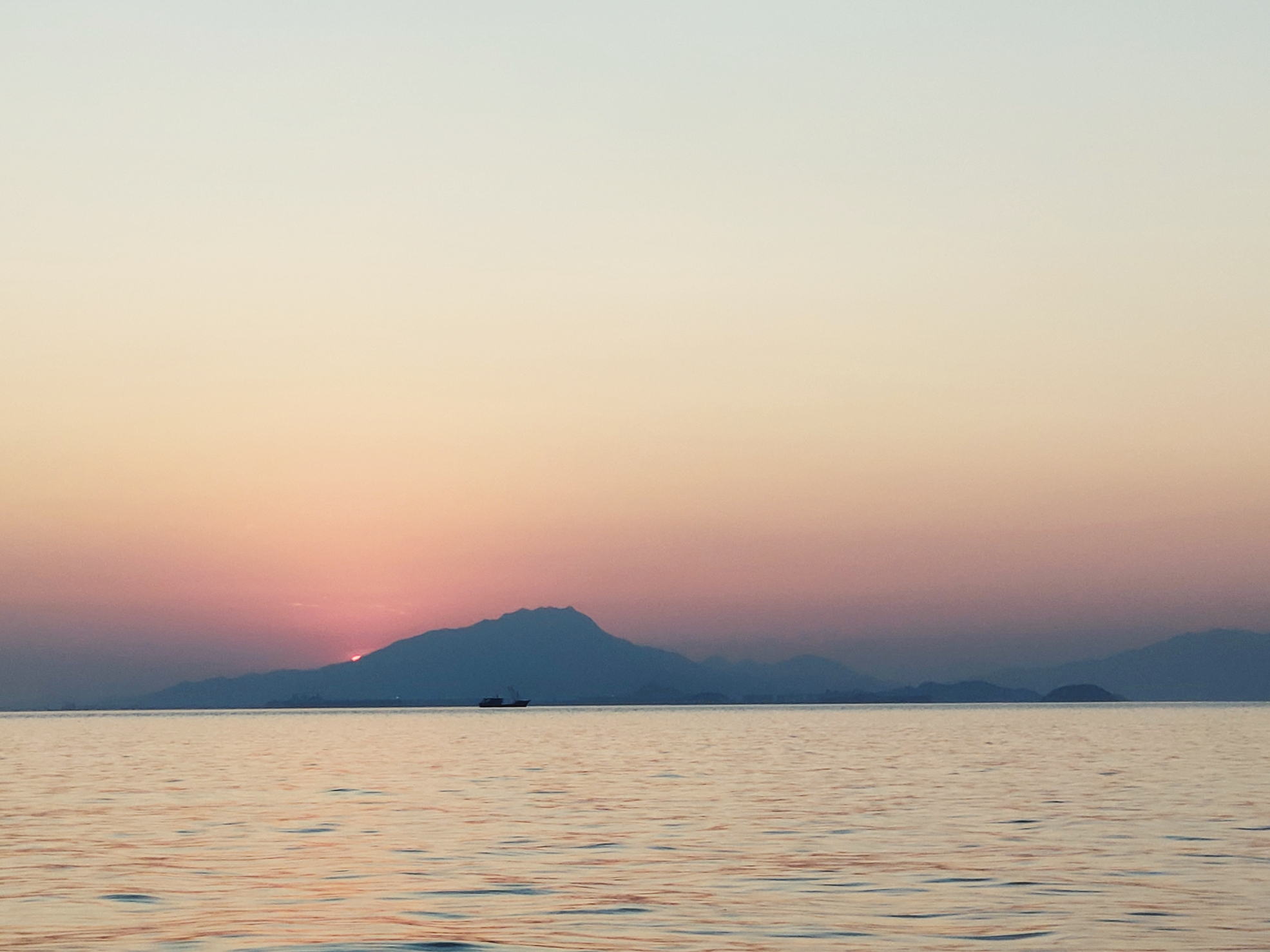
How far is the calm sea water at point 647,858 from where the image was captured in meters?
23.6

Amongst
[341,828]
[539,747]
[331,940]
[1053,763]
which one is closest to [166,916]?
[331,940]

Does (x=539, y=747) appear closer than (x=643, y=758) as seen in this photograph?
No

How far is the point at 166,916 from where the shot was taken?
83.9 ft

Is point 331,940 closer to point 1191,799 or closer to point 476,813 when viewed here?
point 476,813

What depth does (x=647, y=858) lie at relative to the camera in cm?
3356

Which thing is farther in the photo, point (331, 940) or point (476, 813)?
point (476, 813)

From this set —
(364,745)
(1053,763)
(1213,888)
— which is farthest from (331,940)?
Result: (364,745)

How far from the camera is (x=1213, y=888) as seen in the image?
90.2 ft

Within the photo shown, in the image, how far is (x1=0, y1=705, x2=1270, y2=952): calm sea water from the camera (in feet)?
77.3

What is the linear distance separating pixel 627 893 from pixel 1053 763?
53937mm

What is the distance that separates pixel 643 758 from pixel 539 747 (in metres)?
28.3

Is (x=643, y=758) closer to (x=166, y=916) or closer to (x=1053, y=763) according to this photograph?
(x=1053, y=763)

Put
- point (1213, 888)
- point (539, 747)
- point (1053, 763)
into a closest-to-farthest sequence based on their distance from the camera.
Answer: point (1213, 888) → point (1053, 763) → point (539, 747)

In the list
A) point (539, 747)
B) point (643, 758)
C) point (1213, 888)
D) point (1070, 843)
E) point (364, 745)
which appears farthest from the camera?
point (364, 745)
